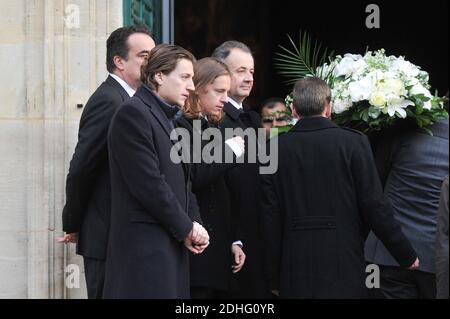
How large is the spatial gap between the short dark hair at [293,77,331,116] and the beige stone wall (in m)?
1.42

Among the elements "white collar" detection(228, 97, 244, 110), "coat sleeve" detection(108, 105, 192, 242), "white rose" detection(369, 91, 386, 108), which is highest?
"white rose" detection(369, 91, 386, 108)

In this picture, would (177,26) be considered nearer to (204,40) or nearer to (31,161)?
(204,40)

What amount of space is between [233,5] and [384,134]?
5494mm

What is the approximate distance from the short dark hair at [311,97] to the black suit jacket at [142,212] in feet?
3.29

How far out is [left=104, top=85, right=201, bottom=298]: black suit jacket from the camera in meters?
5.07

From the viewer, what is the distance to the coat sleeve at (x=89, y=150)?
221 inches

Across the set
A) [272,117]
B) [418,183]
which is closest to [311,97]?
[418,183]

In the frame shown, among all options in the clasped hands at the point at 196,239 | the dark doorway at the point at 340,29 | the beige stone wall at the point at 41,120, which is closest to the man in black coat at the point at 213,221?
the clasped hands at the point at 196,239

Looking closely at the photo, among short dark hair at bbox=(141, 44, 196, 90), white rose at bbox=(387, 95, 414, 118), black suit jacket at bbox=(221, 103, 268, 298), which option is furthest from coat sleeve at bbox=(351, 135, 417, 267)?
short dark hair at bbox=(141, 44, 196, 90)

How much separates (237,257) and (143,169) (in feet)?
→ 3.95

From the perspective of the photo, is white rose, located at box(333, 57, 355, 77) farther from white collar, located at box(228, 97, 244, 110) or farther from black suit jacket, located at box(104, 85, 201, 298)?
black suit jacket, located at box(104, 85, 201, 298)

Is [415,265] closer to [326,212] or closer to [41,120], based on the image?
[326,212]

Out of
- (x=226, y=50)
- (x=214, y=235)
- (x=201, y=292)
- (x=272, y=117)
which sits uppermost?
(x=226, y=50)

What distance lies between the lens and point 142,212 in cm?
512
